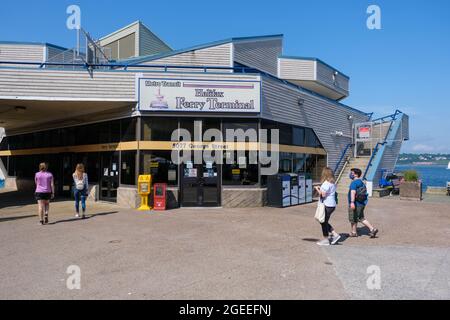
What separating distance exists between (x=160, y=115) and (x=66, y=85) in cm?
368

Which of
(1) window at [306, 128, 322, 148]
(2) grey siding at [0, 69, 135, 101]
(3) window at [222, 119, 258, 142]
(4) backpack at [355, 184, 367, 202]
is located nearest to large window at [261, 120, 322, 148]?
(1) window at [306, 128, 322, 148]

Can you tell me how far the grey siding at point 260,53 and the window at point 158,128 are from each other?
22.5ft

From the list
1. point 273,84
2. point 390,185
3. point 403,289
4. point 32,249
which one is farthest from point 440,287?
point 390,185

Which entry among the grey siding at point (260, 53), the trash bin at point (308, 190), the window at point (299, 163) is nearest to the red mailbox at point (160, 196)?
the trash bin at point (308, 190)

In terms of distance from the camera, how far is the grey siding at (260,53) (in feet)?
63.1

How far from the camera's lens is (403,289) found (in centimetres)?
517

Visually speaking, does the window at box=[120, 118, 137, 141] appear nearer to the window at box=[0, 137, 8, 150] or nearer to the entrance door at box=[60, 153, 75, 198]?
the entrance door at box=[60, 153, 75, 198]

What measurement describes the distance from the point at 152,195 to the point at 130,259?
6.96 meters

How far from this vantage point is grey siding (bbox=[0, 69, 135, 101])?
13.3 metres

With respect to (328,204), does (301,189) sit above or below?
below

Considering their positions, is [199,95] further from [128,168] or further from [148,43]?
[148,43]

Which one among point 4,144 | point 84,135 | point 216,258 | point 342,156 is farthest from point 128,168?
point 4,144

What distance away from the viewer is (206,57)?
60.7ft
